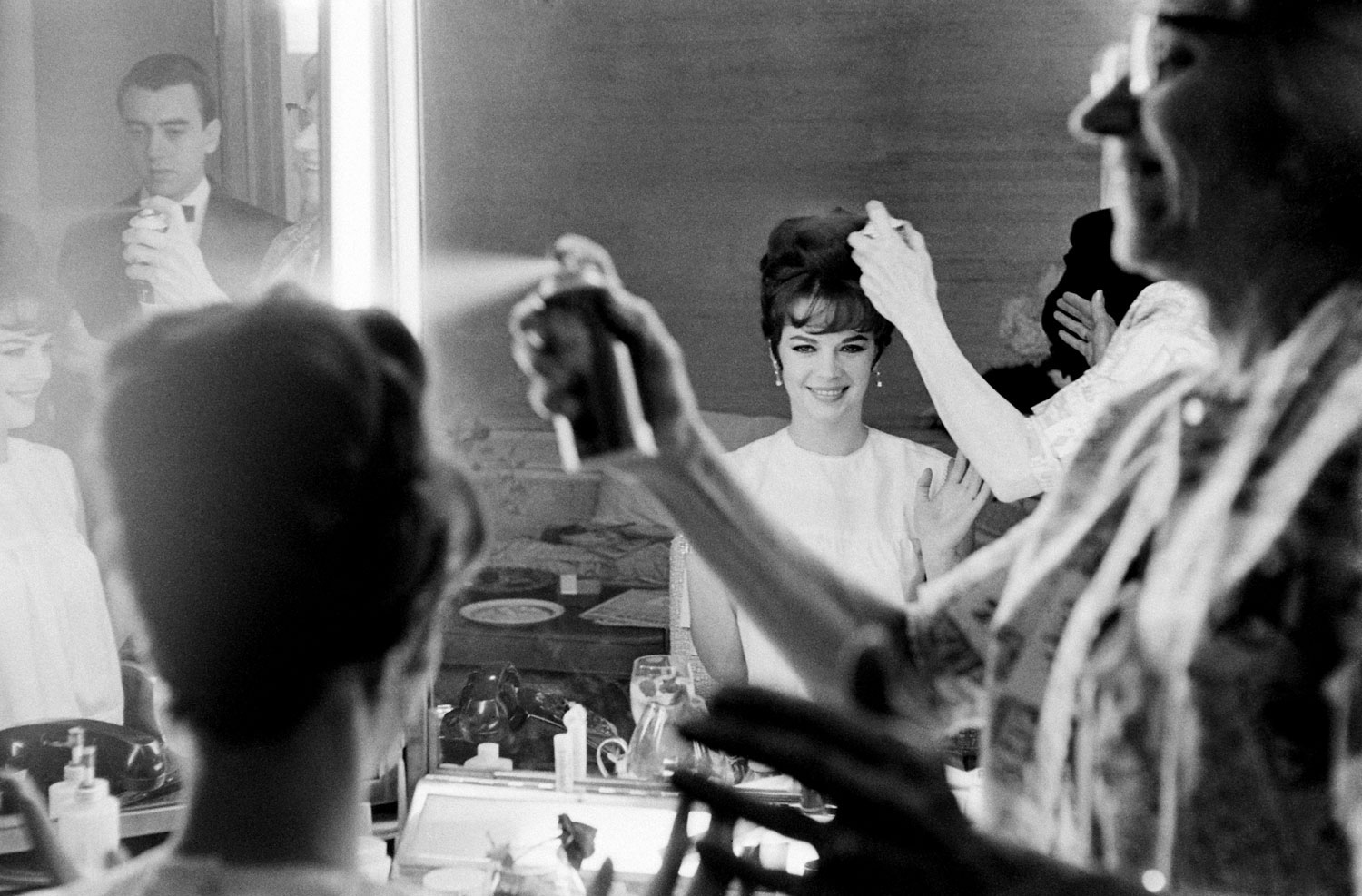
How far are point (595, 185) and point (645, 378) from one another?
97 cm

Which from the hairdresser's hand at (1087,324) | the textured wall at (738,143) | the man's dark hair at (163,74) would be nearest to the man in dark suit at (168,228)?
the man's dark hair at (163,74)

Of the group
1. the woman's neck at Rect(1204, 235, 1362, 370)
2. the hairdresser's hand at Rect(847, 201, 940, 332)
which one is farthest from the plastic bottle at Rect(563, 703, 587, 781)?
the woman's neck at Rect(1204, 235, 1362, 370)

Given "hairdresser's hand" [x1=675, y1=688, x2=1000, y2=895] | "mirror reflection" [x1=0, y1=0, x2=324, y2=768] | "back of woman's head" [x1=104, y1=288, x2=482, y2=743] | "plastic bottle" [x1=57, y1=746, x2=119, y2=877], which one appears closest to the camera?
"hairdresser's hand" [x1=675, y1=688, x2=1000, y2=895]

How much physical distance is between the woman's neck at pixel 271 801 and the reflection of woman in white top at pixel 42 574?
116 cm

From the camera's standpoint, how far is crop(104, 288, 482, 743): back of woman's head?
84 cm

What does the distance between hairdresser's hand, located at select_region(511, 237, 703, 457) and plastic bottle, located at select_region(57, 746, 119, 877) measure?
3.33ft

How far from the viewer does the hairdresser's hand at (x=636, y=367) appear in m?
0.98

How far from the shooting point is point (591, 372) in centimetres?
99

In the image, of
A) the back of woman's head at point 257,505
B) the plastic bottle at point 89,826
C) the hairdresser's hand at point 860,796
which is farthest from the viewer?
the plastic bottle at point 89,826

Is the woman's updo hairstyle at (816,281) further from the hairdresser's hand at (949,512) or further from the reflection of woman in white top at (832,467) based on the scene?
the hairdresser's hand at (949,512)

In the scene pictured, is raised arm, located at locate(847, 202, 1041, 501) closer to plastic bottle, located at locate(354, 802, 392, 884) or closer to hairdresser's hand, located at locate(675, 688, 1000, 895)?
plastic bottle, located at locate(354, 802, 392, 884)

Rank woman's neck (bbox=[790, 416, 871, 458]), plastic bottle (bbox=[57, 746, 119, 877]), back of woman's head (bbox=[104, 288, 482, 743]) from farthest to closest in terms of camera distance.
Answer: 1. woman's neck (bbox=[790, 416, 871, 458])
2. plastic bottle (bbox=[57, 746, 119, 877])
3. back of woman's head (bbox=[104, 288, 482, 743])

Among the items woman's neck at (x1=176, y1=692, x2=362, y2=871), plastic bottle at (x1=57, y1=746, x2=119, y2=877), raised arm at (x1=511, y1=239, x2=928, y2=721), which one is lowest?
plastic bottle at (x1=57, y1=746, x2=119, y2=877)

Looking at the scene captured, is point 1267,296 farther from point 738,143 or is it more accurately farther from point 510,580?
point 510,580
